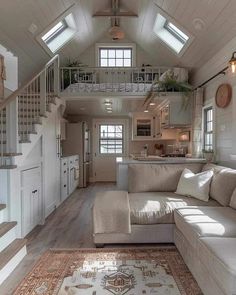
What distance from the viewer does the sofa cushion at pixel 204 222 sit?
228cm

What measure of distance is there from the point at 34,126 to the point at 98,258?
2.15 meters

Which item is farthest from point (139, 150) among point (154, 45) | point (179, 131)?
point (154, 45)

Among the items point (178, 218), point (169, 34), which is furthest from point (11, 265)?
point (169, 34)

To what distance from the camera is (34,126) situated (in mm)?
4035

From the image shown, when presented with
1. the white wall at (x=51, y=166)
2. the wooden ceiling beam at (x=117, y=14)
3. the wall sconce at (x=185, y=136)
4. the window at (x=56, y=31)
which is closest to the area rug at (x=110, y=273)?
the white wall at (x=51, y=166)

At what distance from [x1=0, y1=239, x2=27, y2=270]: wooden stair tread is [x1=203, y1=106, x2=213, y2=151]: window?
3524mm

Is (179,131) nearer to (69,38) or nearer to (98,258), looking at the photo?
(69,38)

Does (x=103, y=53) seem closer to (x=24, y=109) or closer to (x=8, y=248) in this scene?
(x=24, y=109)

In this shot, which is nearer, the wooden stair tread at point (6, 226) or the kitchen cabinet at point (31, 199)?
the wooden stair tread at point (6, 226)

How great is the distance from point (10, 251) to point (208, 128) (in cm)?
397

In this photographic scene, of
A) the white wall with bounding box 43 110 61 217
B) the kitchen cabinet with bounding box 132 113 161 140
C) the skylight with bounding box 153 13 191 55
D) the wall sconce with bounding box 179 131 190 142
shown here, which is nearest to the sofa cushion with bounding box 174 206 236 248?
the white wall with bounding box 43 110 61 217

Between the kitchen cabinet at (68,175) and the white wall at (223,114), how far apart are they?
3193 millimetres

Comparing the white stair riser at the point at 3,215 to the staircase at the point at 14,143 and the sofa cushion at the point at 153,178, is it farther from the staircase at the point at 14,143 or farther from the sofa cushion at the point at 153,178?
the sofa cushion at the point at 153,178

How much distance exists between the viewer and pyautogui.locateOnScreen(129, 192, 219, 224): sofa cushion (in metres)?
3.15
